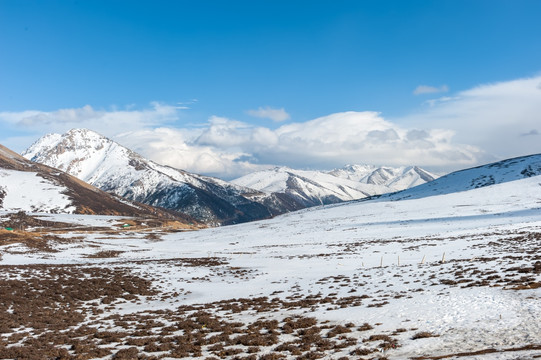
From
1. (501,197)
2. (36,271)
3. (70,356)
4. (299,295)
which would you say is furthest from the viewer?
(501,197)

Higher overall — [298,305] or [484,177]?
[484,177]

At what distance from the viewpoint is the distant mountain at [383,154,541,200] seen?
164m

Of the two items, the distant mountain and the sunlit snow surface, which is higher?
the distant mountain

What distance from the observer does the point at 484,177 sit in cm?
17525

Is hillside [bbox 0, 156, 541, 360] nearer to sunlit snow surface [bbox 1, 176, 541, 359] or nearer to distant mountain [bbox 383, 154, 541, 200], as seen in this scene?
sunlit snow surface [bbox 1, 176, 541, 359]

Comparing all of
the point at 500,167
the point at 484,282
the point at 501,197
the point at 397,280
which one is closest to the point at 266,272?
the point at 397,280

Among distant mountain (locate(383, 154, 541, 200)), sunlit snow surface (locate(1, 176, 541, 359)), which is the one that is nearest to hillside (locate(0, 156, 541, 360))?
sunlit snow surface (locate(1, 176, 541, 359))

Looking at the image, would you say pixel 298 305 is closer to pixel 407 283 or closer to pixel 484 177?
pixel 407 283

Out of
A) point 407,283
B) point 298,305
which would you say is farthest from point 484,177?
point 298,305

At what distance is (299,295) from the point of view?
3152 centimetres

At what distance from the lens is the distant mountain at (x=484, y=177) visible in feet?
540

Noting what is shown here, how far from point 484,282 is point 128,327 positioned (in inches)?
1013

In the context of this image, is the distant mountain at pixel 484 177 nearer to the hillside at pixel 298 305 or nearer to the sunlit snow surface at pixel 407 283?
the sunlit snow surface at pixel 407 283

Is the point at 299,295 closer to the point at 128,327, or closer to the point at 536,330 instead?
the point at 128,327
